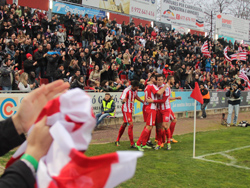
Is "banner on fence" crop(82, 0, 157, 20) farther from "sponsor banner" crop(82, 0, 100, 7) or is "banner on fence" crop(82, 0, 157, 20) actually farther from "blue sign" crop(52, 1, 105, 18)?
"blue sign" crop(52, 1, 105, 18)

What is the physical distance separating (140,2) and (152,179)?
81.0 feet

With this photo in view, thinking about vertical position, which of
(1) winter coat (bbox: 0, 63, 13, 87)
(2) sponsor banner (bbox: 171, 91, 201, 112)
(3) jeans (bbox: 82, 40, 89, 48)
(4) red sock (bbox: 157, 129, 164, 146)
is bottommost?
(4) red sock (bbox: 157, 129, 164, 146)

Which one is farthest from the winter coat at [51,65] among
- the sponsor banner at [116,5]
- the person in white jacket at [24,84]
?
the sponsor banner at [116,5]

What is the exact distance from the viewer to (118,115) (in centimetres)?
1451

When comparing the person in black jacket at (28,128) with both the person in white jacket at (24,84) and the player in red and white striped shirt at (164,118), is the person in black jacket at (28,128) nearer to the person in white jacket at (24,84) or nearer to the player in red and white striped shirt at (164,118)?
the player in red and white striped shirt at (164,118)

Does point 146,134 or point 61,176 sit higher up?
point 61,176

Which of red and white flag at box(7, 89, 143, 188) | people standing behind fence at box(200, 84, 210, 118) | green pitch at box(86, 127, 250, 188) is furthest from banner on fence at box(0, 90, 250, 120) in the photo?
red and white flag at box(7, 89, 143, 188)

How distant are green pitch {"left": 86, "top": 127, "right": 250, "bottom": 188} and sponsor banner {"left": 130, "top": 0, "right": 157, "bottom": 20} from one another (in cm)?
1949

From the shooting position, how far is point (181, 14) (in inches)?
1359

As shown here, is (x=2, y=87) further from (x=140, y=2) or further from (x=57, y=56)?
(x=140, y=2)

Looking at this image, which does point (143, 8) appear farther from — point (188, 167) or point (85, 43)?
point (188, 167)

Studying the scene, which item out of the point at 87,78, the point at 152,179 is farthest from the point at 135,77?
the point at 152,179

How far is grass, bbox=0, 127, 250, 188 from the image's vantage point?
6.12 meters

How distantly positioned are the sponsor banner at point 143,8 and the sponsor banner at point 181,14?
10.1 ft
